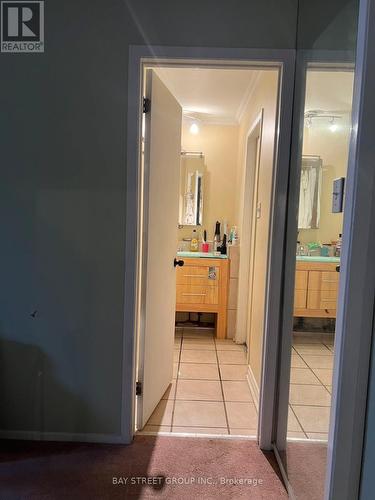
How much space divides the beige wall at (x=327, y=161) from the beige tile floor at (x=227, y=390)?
1.34 feet

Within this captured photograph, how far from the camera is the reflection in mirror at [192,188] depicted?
4.12 m

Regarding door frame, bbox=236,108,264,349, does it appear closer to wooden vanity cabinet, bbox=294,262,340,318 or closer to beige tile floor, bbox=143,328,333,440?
beige tile floor, bbox=143,328,333,440

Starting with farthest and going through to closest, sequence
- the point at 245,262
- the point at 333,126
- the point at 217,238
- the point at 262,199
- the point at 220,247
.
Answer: the point at 217,238 < the point at 220,247 < the point at 245,262 < the point at 262,199 < the point at 333,126

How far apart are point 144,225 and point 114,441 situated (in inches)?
47.6

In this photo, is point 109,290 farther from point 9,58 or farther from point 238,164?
point 238,164

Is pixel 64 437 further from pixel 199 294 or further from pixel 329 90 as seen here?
pixel 329 90

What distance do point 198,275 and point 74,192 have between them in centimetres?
201

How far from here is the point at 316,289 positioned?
4.86ft

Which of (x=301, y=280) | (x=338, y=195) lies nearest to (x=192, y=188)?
(x=301, y=280)

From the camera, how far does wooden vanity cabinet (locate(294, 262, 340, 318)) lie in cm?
126

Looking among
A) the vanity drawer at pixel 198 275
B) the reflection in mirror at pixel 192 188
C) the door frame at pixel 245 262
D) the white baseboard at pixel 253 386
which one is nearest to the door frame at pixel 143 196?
the white baseboard at pixel 253 386

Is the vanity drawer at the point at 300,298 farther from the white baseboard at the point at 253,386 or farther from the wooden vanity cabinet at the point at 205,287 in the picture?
the wooden vanity cabinet at the point at 205,287

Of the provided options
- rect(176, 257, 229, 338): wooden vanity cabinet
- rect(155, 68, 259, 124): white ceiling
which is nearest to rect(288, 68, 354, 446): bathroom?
rect(155, 68, 259, 124): white ceiling

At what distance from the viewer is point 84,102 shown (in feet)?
5.84
